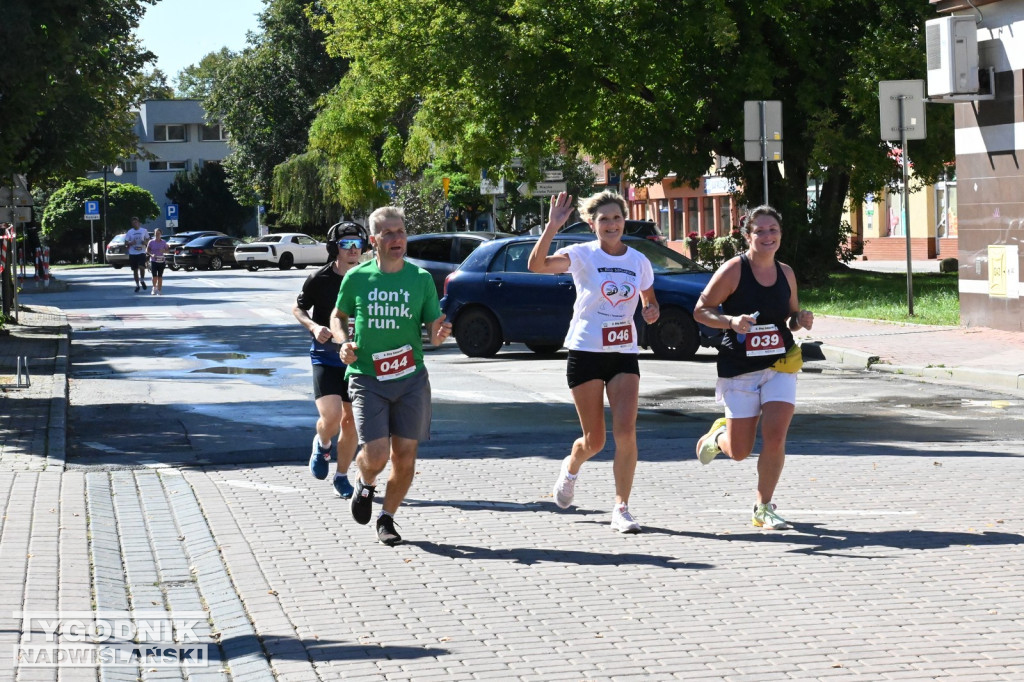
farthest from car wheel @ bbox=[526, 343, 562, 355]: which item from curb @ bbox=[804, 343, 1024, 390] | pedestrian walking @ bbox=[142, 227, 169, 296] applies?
pedestrian walking @ bbox=[142, 227, 169, 296]

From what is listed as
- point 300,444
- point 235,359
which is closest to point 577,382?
point 300,444

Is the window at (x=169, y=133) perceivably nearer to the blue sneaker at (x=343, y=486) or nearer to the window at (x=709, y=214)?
the window at (x=709, y=214)

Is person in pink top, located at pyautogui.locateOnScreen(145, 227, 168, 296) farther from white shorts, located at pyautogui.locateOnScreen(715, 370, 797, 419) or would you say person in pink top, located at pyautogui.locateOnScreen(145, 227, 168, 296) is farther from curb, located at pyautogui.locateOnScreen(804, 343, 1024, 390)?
white shorts, located at pyautogui.locateOnScreen(715, 370, 797, 419)

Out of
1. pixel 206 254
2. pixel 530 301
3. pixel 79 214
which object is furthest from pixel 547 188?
pixel 79 214

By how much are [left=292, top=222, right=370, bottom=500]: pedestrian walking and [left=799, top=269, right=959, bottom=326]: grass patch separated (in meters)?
14.7

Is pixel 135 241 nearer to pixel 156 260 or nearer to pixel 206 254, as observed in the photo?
pixel 156 260

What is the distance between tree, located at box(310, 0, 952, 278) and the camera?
28312mm

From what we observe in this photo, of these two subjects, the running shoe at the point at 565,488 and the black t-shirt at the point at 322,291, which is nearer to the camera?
the running shoe at the point at 565,488

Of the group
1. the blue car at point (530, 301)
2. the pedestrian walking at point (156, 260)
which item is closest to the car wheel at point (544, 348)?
the blue car at point (530, 301)

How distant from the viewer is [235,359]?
66.3 feet

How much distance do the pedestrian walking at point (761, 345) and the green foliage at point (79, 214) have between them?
7017 cm

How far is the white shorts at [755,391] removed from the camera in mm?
7820

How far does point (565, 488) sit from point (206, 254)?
5760 cm

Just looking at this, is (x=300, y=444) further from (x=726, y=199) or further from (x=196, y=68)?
(x=196, y=68)
